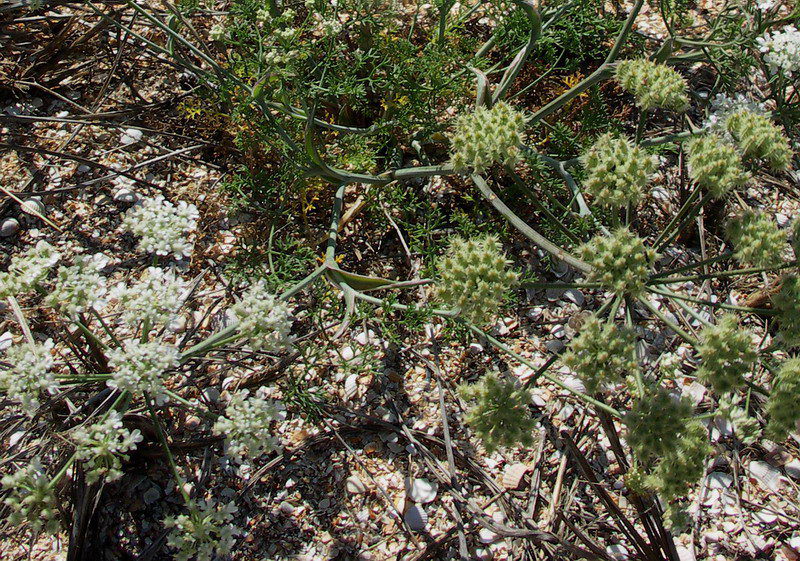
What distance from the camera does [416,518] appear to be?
3.06 metres

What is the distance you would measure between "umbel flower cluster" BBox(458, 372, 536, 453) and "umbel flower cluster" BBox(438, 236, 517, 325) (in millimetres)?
274

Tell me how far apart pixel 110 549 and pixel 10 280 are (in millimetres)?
1296

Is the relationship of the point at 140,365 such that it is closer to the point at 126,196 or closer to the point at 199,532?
the point at 199,532

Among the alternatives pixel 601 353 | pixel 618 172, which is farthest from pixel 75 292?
pixel 618 172

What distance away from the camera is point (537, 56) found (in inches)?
164

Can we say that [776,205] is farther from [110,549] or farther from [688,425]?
[110,549]

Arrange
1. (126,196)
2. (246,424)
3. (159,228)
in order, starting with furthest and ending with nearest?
(126,196), (159,228), (246,424)

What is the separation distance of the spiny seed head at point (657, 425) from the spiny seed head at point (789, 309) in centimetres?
46

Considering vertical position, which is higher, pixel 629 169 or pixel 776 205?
pixel 629 169

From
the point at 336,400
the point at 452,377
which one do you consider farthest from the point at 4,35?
the point at 452,377

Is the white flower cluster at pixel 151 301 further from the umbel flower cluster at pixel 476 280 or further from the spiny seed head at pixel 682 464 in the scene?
the spiny seed head at pixel 682 464

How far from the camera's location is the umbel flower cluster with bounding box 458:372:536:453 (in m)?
2.46

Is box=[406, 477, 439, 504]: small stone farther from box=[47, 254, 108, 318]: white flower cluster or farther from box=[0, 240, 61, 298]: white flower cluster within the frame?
box=[0, 240, 61, 298]: white flower cluster

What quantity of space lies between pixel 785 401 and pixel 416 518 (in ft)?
5.45
